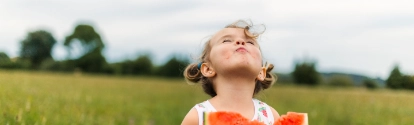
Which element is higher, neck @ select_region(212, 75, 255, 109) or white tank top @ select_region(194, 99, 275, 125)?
neck @ select_region(212, 75, 255, 109)

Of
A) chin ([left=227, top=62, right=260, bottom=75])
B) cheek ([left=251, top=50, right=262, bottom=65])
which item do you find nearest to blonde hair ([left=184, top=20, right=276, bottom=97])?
cheek ([left=251, top=50, right=262, bottom=65])

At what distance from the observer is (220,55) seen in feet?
9.53

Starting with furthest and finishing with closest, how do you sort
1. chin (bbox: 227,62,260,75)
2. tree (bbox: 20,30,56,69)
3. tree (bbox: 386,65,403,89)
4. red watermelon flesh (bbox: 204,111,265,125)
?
tree (bbox: 20,30,56,69) < tree (bbox: 386,65,403,89) < chin (bbox: 227,62,260,75) < red watermelon flesh (bbox: 204,111,265,125)

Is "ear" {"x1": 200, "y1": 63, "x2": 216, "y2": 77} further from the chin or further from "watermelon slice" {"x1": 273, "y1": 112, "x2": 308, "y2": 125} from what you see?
"watermelon slice" {"x1": 273, "y1": 112, "x2": 308, "y2": 125}

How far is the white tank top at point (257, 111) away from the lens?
289cm

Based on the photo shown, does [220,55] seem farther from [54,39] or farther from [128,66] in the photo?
[128,66]

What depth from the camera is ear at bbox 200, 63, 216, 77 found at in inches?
119

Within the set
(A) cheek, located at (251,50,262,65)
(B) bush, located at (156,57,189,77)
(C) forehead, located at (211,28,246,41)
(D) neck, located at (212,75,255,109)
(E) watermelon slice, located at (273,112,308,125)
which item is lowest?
(E) watermelon slice, located at (273,112,308,125)

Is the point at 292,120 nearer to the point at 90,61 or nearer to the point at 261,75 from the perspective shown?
the point at 261,75

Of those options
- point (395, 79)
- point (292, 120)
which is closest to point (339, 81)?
point (395, 79)

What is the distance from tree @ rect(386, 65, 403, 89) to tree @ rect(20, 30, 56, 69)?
141 ft

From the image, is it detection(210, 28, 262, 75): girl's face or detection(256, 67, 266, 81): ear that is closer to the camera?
detection(210, 28, 262, 75): girl's face

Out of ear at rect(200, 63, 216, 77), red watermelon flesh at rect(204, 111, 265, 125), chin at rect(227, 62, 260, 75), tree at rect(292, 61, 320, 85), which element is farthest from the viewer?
tree at rect(292, 61, 320, 85)

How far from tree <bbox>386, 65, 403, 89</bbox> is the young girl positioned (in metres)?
2.80
